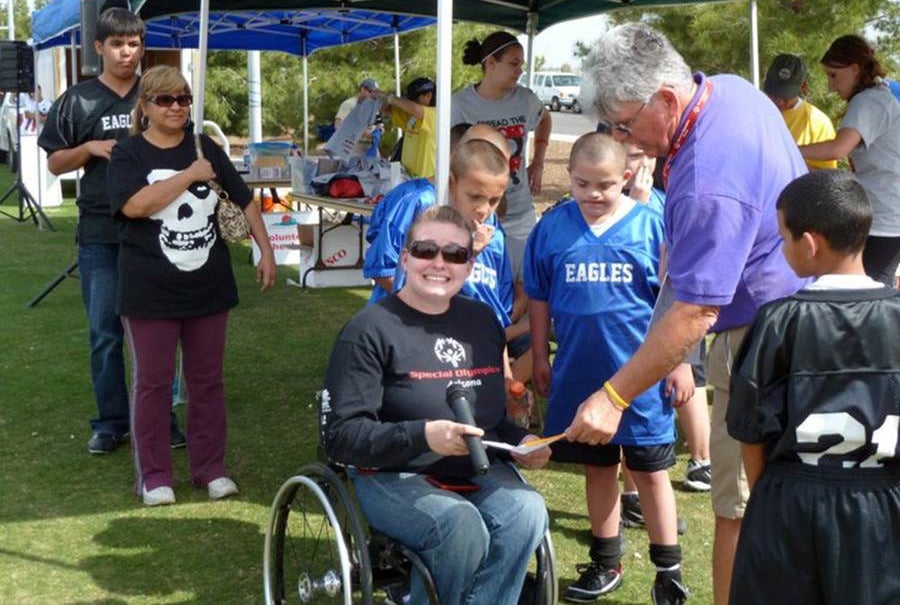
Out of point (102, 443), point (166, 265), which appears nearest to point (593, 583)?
point (166, 265)

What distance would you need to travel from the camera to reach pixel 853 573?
2.39 meters

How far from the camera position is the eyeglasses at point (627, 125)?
282 centimetres

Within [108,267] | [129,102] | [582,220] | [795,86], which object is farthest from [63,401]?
[795,86]

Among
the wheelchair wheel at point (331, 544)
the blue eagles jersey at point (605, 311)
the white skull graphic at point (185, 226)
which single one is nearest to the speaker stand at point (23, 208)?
the white skull graphic at point (185, 226)

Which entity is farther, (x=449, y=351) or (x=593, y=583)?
(x=593, y=583)

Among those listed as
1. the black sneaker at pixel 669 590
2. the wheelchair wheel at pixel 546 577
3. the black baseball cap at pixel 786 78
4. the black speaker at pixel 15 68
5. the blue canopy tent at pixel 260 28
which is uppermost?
the blue canopy tent at pixel 260 28

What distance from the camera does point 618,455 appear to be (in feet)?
12.6

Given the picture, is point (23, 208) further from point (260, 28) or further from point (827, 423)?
point (827, 423)

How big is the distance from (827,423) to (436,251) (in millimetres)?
1192

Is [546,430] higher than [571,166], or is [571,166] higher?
[571,166]

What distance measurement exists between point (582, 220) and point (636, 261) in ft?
0.76

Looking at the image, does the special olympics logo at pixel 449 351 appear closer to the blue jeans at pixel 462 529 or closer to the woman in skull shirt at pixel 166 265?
the blue jeans at pixel 462 529

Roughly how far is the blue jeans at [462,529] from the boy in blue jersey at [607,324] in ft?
2.46

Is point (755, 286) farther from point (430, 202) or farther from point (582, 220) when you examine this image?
point (430, 202)
